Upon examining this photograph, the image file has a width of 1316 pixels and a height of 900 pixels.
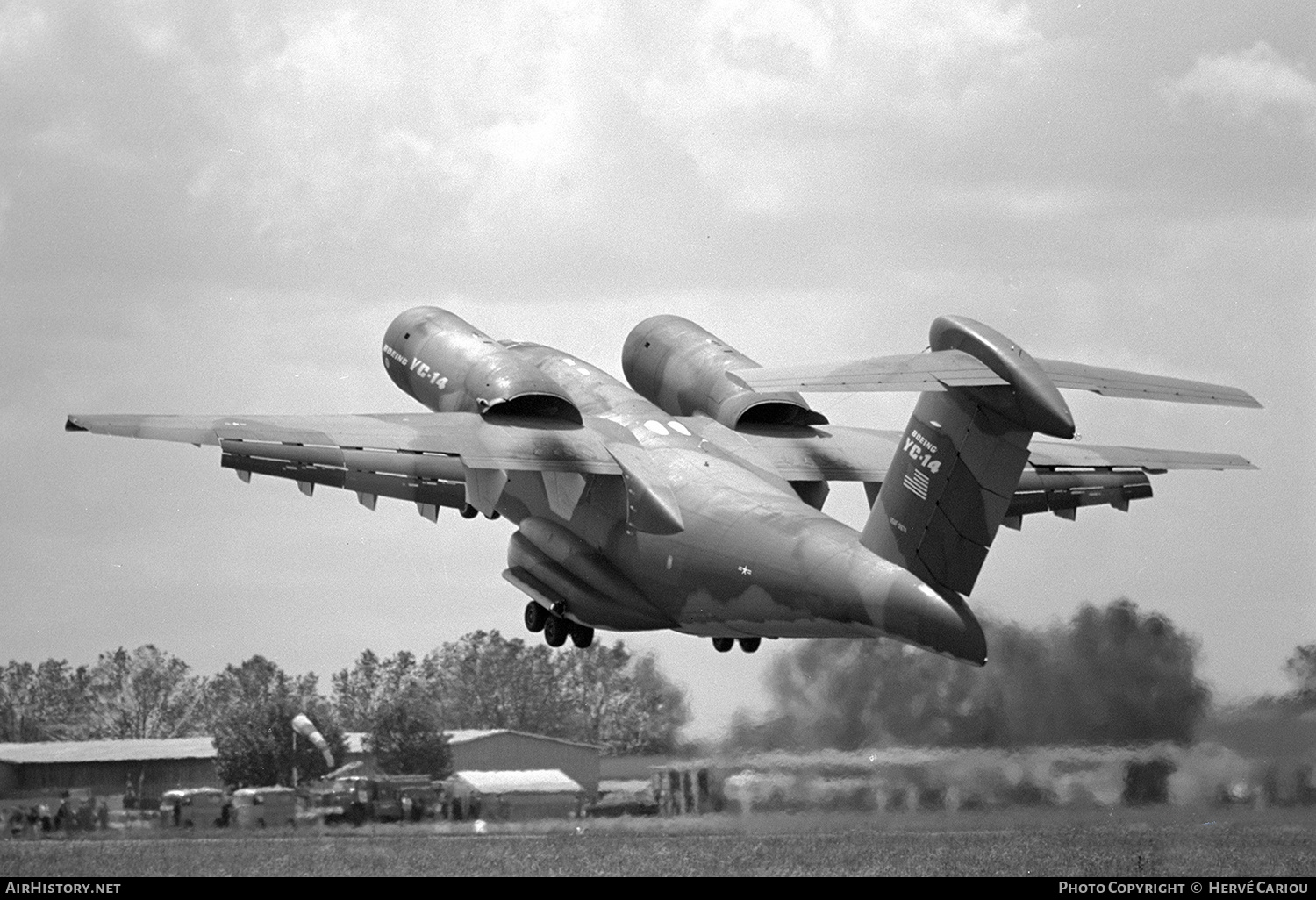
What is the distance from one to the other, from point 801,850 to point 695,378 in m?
10.7

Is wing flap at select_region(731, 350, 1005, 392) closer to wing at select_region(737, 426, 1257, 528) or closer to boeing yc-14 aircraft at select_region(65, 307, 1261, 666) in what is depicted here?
boeing yc-14 aircraft at select_region(65, 307, 1261, 666)

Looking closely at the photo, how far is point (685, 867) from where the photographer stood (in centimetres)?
2923

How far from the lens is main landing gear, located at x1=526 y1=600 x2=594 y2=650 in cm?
3575

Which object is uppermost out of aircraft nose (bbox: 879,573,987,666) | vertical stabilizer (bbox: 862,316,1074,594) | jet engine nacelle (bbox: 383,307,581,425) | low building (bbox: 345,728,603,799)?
jet engine nacelle (bbox: 383,307,581,425)

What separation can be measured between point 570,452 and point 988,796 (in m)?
8.80

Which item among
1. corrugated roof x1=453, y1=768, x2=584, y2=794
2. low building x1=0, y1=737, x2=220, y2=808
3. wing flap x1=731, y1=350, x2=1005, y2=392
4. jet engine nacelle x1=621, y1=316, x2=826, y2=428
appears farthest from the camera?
jet engine nacelle x1=621, y1=316, x2=826, y2=428

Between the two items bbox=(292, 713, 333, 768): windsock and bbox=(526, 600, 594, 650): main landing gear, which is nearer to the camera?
bbox=(292, 713, 333, 768): windsock

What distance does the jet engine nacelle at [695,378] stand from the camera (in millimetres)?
36719

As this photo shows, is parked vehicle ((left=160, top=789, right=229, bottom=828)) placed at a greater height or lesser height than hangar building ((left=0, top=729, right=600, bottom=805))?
lesser

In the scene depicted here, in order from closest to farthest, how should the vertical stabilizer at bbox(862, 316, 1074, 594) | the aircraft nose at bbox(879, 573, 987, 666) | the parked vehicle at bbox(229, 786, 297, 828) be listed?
the vertical stabilizer at bbox(862, 316, 1074, 594), the aircraft nose at bbox(879, 573, 987, 666), the parked vehicle at bbox(229, 786, 297, 828)

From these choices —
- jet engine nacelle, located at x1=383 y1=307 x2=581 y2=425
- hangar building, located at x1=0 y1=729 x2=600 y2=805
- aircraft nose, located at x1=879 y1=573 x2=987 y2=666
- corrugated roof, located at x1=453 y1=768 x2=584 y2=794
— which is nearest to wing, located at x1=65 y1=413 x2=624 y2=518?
jet engine nacelle, located at x1=383 y1=307 x2=581 y2=425

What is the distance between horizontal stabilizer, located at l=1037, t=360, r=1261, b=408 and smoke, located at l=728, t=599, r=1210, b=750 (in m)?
5.44

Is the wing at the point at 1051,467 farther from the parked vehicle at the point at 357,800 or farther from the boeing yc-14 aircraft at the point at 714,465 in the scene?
the parked vehicle at the point at 357,800

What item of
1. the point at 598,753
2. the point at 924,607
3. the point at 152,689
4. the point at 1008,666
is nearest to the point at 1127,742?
the point at 1008,666
